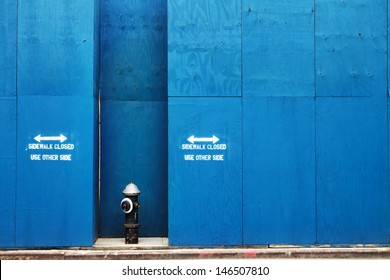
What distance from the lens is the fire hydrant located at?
9.23 meters

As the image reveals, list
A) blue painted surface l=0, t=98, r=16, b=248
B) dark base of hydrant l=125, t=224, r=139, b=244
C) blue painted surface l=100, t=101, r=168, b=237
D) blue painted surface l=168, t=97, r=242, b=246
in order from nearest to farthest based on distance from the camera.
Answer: blue painted surface l=0, t=98, r=16, b=248
blue painted surface l=168, t=97, r=242, b=246
dark base of hydrant l=125, t=224, r=139, b=244
blue painted surface l=100, t=101, r=168, b=237

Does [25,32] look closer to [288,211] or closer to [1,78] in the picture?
[1,78]

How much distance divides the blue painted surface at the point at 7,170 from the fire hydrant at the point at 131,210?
189 centimetres

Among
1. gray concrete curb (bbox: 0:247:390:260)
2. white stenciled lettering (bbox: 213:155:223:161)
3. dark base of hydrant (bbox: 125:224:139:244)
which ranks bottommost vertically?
gray concrete curb (bbox: 0:247:390:260)

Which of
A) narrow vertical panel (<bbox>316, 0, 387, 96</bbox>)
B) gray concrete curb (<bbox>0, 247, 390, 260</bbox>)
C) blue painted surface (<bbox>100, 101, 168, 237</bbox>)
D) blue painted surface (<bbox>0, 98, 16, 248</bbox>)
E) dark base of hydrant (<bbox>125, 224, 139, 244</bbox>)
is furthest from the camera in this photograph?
blue painted surface (<bbox>100, 101, 168, 237</bbox>)

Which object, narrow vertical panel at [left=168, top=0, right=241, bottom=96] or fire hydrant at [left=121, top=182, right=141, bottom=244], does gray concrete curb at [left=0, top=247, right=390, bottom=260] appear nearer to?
fire hydrant at [left=121, top=182, right=141, bottom=244]

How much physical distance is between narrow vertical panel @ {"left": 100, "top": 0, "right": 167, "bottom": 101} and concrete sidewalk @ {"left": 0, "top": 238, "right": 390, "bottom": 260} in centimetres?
288

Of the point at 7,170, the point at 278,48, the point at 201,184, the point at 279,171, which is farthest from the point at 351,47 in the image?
the point at 7,170

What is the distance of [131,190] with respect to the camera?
924cm

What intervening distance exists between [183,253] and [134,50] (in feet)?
13.0

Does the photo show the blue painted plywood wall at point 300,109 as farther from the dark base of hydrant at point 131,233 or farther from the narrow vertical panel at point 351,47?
the dark base of hydrant at point 131,233

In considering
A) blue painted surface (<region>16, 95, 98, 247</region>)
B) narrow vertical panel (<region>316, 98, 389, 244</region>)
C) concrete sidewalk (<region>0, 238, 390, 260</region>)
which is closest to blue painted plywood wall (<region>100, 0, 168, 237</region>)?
blue painted surface (<region>16, 95, 98, 247</region>)

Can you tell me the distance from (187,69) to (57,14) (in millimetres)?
2416

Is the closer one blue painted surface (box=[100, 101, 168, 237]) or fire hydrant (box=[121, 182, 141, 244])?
fire hydrant (box=[121, 182, 141, 244])
